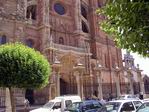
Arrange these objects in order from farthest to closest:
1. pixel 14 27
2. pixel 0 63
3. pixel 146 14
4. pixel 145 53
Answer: pixel 14 27
pixel 0 63
pixel 145 53
pixel 146 14

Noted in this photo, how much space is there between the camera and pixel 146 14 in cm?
517

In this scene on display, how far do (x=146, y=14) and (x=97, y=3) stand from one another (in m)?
40.7

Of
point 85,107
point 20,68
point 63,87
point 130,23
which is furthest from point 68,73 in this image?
point 130,23

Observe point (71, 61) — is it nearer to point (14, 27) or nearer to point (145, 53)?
point (14, 27)

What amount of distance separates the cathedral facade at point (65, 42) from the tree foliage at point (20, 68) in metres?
9.24

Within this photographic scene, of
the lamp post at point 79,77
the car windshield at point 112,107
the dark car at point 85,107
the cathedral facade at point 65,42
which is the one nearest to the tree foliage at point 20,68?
the dark car at point 85,107

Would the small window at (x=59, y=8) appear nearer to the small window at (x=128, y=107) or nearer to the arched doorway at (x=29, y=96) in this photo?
the arched doorway at (x=29, y=96)

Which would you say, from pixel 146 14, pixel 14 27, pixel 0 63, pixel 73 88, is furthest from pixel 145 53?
pixel 73 88

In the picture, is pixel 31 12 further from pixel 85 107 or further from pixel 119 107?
pixel 119 107

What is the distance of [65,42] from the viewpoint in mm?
36438

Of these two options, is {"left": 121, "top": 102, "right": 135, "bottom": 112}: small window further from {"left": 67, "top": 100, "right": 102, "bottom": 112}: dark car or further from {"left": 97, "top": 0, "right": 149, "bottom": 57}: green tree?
{"left": 97, "top": 0, "right": 149, "bottom": 57}: green tree

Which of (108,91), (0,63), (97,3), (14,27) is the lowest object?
(108,91)

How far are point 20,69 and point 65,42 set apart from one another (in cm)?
2133

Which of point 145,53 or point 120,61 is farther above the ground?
point 120,61
